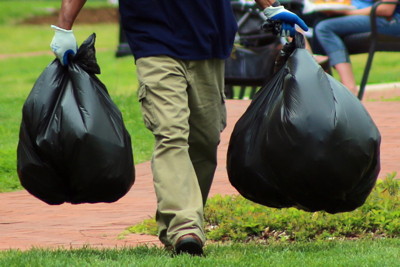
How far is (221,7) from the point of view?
4992 millimetres

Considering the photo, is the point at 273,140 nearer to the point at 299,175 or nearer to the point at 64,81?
the point at 299,175

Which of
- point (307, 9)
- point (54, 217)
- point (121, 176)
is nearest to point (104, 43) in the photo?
point (307, 9)

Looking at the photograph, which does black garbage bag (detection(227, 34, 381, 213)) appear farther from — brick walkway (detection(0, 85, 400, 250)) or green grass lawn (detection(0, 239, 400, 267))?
brick walkway (detection(0, 85, 400, 250))

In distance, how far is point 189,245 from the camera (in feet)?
15.2

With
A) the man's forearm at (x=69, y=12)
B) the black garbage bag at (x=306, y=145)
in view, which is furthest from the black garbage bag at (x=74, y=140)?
the black garbage bag at (x=306, y=145)

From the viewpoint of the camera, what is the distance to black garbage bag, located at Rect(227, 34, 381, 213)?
4547 millimetres

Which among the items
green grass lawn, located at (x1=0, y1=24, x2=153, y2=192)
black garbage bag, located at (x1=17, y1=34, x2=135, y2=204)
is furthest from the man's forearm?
green grass lawn, located at (x1=0, y1=24, x2=153, y2=192)

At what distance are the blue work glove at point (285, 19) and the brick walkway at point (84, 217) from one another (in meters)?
1.42

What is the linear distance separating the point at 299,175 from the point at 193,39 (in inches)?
34.3

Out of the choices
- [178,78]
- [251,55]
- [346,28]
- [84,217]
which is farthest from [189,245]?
[251,55]

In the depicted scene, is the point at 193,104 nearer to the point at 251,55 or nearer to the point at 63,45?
the point at 63,45

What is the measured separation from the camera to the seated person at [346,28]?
9773mm

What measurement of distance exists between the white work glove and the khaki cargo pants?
1.09 feet

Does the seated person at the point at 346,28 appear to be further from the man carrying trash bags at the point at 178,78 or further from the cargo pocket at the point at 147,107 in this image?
the cargo pocket at the point at 147,107
